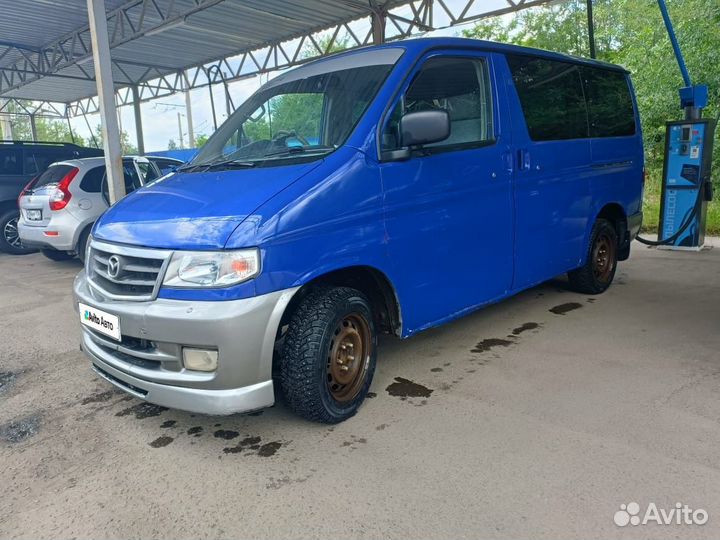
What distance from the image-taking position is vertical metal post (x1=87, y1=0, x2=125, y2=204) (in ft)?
22.8

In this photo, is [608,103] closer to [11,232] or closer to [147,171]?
[147,171]

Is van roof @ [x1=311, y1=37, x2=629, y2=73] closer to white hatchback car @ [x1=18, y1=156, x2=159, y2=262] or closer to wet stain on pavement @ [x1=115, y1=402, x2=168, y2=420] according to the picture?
wet stain on pavement @ [x1=115, y1=402, x2=168, y2=420]

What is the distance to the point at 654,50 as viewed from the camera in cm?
1338

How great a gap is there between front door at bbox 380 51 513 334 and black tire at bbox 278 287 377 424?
318 mm

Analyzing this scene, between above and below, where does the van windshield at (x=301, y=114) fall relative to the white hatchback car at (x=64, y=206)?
above

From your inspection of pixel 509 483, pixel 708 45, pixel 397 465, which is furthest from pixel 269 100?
pixel 708 45

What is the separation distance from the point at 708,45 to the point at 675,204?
20.6 ft

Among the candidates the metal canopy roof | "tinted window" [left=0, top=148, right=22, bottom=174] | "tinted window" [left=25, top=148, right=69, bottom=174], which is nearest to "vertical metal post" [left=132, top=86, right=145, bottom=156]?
the metal canopy roof

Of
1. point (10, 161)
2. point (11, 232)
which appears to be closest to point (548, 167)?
point (11, 232)

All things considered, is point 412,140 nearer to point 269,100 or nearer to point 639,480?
point 269,100

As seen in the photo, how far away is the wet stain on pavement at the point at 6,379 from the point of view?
3728mm

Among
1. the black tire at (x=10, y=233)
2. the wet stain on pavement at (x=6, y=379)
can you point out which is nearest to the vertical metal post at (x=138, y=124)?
the black tire at (x=10, y=233)

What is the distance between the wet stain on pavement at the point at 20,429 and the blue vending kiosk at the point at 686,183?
25.2ft

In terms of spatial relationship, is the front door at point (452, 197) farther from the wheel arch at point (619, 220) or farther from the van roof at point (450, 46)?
the wheel arch at point (619, 220)
